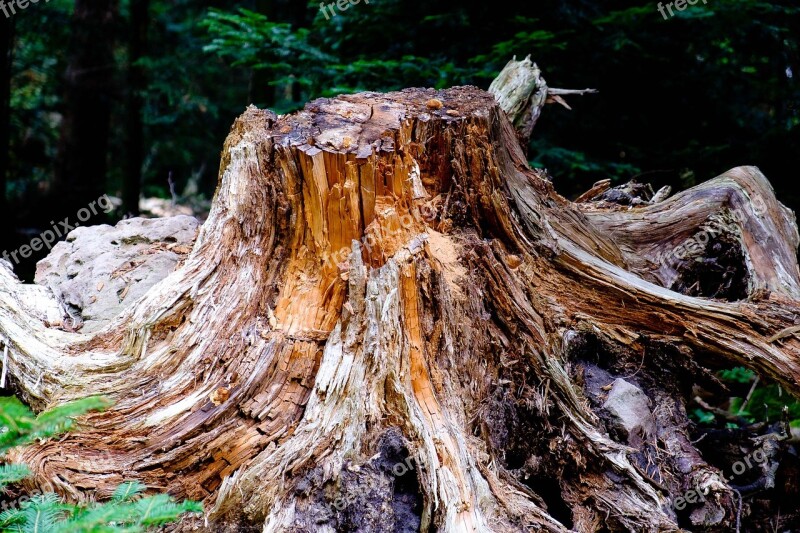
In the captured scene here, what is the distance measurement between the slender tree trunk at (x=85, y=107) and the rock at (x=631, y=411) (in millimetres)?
8986

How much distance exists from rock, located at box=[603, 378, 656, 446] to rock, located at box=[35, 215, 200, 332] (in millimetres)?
3059

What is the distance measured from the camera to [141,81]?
11.0m

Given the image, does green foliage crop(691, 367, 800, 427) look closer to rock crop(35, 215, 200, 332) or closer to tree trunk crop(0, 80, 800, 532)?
tree trunk crop(0, 80, 800, 532)

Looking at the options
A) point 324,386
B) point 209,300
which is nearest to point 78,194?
point 209,300

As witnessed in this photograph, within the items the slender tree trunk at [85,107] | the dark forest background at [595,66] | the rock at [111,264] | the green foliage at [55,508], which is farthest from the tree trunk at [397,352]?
the slender tree trunk at [85,107]

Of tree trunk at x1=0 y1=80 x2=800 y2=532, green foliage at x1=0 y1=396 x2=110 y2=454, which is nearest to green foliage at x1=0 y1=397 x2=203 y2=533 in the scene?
green foliage at x1=0 y1=396 x2=110 y2=454

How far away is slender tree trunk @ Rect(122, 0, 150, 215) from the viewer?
10609mm

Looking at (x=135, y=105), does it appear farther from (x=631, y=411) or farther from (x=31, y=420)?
(x=631, y=411)

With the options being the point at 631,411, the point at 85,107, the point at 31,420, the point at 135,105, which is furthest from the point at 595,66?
the point at 85,107

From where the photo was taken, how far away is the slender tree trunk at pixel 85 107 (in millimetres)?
10281

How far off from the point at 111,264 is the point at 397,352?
8.73 feet

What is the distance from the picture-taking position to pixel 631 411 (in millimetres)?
3662

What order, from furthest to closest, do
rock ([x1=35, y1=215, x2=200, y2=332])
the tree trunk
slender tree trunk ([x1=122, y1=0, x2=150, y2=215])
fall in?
slender tree trunk ([x1=122, y1=0, x2=150, y2=215]), rock ([x1=35, y1=215, x2=200, y2=332]), the tree trunk

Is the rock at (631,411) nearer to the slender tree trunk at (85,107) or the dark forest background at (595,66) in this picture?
the dark forest background at (595,66)
